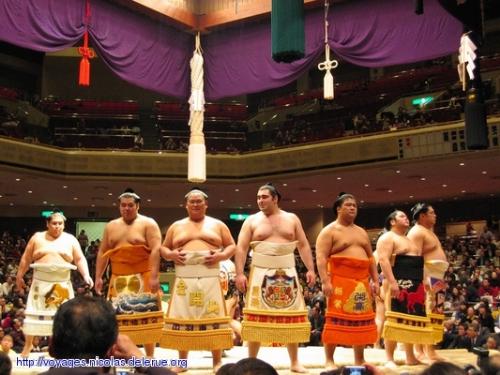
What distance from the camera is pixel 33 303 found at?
4332mm

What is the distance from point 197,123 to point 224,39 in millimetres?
1318

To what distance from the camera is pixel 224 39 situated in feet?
19.9

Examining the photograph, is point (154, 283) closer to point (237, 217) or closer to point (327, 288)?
point (327, 288)

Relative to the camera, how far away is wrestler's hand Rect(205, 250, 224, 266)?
364cm

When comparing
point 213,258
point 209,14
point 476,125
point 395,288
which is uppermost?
point 209,14

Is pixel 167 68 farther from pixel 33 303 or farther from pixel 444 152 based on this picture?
pixel 444 152

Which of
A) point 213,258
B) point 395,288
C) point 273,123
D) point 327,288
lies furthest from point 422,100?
point 213,258

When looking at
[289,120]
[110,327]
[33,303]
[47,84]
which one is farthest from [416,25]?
[47,84]

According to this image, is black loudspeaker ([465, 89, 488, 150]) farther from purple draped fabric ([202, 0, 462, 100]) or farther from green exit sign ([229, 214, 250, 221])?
green exit sign ([229, 214, 250, 221])

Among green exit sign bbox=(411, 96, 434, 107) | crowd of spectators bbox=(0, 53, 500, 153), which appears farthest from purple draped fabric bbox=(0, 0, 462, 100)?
green exit sign bbox=(411, 96, 434, 107)

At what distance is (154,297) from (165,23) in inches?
119

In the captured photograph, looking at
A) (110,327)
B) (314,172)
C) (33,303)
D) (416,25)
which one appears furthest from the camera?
(314,172)

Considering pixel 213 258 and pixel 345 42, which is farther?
pixel 345 42

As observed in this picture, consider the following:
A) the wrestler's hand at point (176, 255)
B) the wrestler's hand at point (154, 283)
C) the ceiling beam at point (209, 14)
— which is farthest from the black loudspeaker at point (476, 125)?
the wrestler's hand at point (154, 283)
